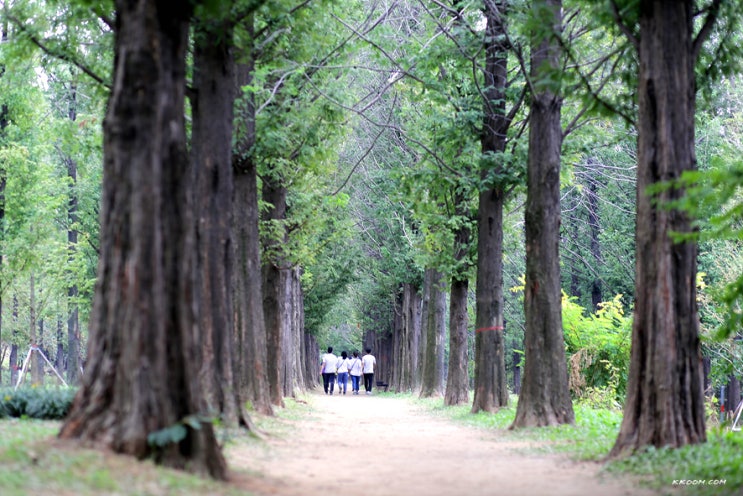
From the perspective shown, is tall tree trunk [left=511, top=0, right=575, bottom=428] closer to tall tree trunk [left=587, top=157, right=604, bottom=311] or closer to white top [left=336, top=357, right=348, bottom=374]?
tall tree trunk [left=587, top=157, right=604, bottom=311]

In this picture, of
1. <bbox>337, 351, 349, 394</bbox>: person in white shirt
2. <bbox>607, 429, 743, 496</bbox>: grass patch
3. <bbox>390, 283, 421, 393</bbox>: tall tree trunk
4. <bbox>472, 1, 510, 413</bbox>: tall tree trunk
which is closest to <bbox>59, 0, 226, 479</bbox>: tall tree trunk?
<bbox>607, 429, 743, 496</bbox>: grass patch

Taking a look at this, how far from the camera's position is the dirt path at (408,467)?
27.0 feet

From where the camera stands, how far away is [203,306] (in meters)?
12.0

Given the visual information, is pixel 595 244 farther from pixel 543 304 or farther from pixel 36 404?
pixel 36 404

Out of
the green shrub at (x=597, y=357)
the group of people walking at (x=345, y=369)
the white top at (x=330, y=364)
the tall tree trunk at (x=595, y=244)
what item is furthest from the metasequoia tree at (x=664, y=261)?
the group of people walking at (x=345, y=369)

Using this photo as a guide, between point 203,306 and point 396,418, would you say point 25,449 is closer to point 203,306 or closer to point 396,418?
point 203,306

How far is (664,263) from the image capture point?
10.2m

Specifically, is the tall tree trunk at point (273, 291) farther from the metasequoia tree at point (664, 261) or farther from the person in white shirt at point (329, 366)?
the person in white shirt at point (329, 366)

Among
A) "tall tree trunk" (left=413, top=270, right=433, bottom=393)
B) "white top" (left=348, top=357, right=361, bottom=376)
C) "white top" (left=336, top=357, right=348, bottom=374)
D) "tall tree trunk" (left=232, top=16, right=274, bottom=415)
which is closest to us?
"tall tree trunk" (left=232, top=16, right=274, bottom=415)

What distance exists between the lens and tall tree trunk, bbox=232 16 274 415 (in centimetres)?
1606

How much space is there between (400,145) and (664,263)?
71.5 ft

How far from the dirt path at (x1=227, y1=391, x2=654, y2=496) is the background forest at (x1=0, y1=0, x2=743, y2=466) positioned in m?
2.41

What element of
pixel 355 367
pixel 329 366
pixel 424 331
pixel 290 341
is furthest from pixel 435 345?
pixel 355 367

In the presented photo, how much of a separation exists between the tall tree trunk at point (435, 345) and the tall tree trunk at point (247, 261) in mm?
13975
